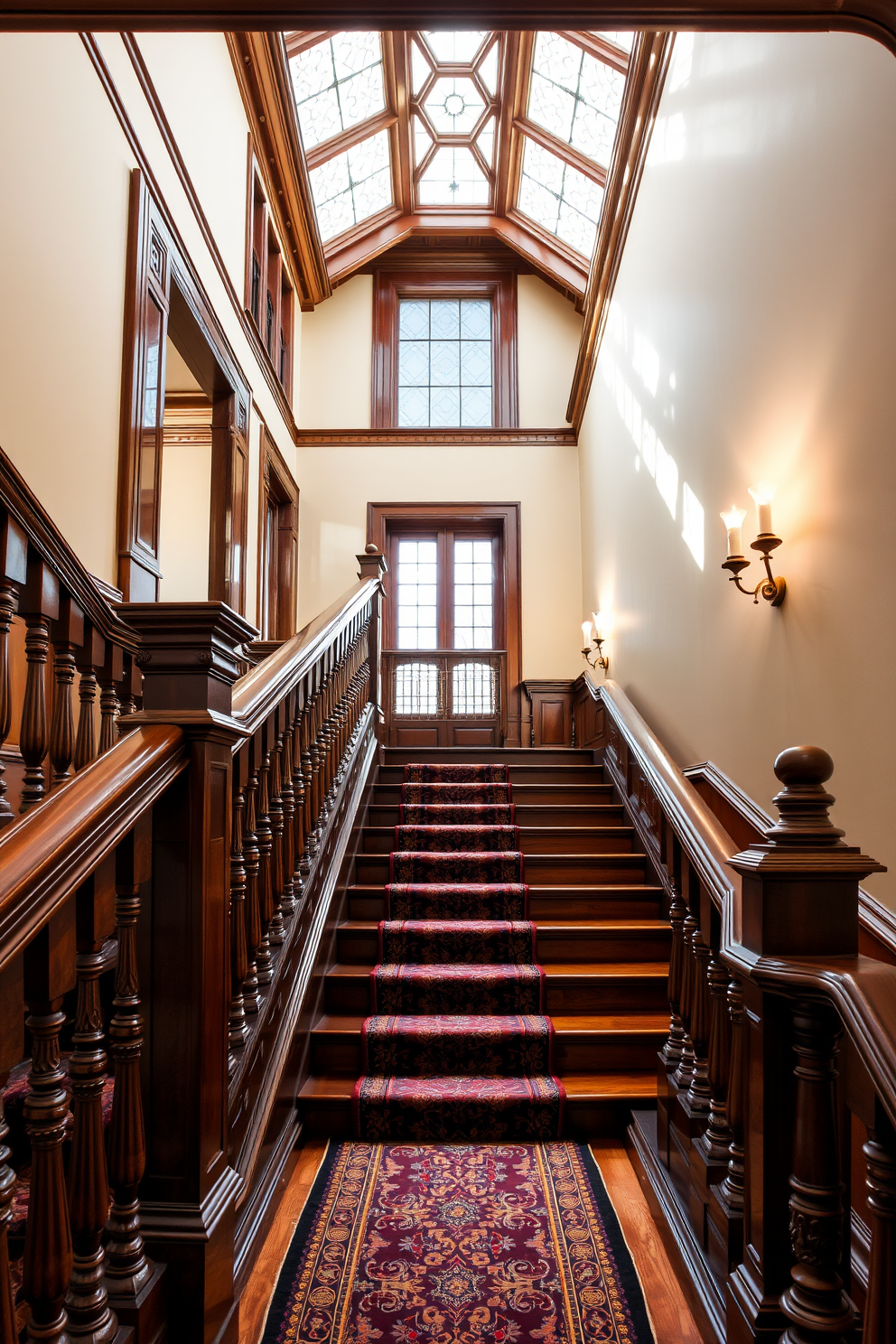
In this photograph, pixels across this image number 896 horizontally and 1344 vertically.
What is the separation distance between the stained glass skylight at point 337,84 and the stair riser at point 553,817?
5497 millimetres

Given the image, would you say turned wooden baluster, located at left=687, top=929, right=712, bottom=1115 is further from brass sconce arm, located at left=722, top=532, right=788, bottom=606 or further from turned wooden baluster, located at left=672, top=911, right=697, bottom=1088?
brass sconce arm, located at left=722, top=532, right=788, bottom=606

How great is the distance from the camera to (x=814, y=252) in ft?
8.07

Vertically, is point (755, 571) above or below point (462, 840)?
above

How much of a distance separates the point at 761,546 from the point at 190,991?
213 centimetres

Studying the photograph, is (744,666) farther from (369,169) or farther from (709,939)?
(369,169)

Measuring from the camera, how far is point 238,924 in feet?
6.24

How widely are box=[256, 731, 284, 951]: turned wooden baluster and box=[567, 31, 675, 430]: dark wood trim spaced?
405cm

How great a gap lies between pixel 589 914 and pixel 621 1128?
1060 millimetres

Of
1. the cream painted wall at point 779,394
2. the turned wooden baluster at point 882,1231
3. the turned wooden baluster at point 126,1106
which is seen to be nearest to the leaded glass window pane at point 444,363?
the cream painted wall at point 779,394

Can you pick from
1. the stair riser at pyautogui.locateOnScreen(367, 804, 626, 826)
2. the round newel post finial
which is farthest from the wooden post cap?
the stair riser at pyautogui.locateOnScreen(367, 804, 626, 826)

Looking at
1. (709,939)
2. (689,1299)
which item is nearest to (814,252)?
(709,939)

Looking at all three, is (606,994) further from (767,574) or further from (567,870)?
(767,574)

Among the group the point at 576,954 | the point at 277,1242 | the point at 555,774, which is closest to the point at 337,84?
the point at 555,774

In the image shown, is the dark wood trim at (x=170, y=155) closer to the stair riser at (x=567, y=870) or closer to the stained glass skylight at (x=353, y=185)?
the stained glass skylight at (x=353, y=185)
